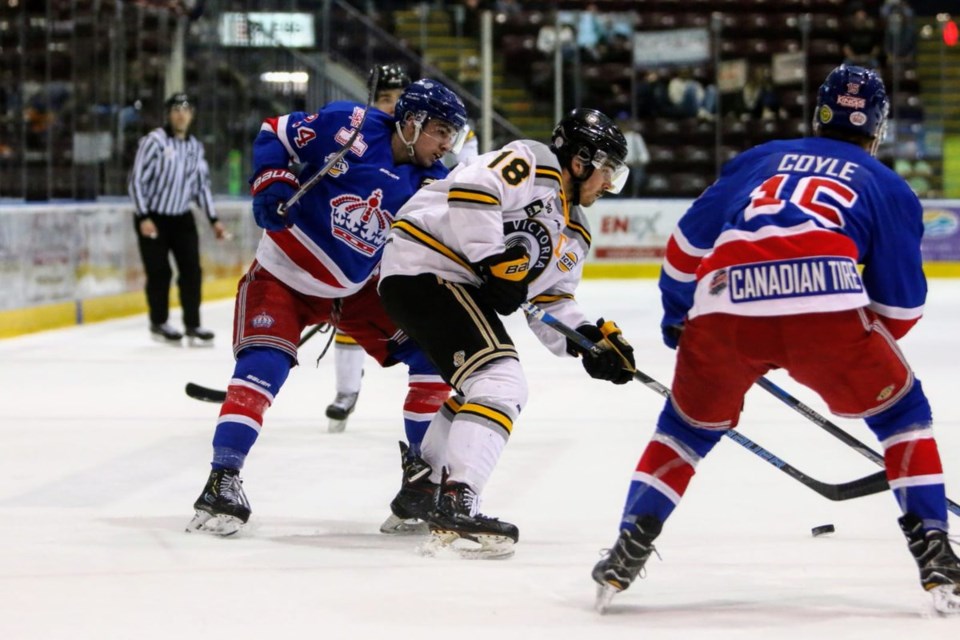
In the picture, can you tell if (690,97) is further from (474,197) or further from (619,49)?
(474,197)

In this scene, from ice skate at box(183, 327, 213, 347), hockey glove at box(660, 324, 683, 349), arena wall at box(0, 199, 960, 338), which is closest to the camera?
hockey glove at box(660, 324, 683, 349)

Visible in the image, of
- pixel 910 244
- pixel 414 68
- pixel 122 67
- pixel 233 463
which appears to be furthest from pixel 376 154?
pixel 414 68

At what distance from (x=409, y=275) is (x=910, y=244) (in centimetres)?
112

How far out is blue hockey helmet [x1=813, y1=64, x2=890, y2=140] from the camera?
2.76 m

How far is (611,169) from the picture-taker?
10.8ft

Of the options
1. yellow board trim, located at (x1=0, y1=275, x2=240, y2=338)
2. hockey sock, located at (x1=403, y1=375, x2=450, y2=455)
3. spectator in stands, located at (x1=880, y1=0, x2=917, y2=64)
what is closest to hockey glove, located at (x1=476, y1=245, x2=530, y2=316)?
hockey sock, located at (x1=403, y1=375, x2=450, y2=455)

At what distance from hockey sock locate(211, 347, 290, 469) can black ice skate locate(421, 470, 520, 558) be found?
0.54 m

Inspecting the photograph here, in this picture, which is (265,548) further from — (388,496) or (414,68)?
(414,68)

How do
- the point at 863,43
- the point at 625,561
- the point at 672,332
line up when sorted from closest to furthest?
the point at 625,561 → the point at 672,332 → the point at 863,43

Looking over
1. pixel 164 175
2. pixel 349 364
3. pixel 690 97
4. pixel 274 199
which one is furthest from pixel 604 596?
pixel 690 97

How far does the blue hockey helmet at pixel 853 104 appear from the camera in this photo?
9.05 ft

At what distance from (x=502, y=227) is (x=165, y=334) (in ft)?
17.2

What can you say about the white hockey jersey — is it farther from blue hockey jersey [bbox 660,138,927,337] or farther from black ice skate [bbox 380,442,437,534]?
blue hockey jersey [bbox 660,138,927,337]

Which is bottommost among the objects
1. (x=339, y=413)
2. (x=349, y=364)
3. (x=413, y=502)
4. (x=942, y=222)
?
(x=942, y=222)
